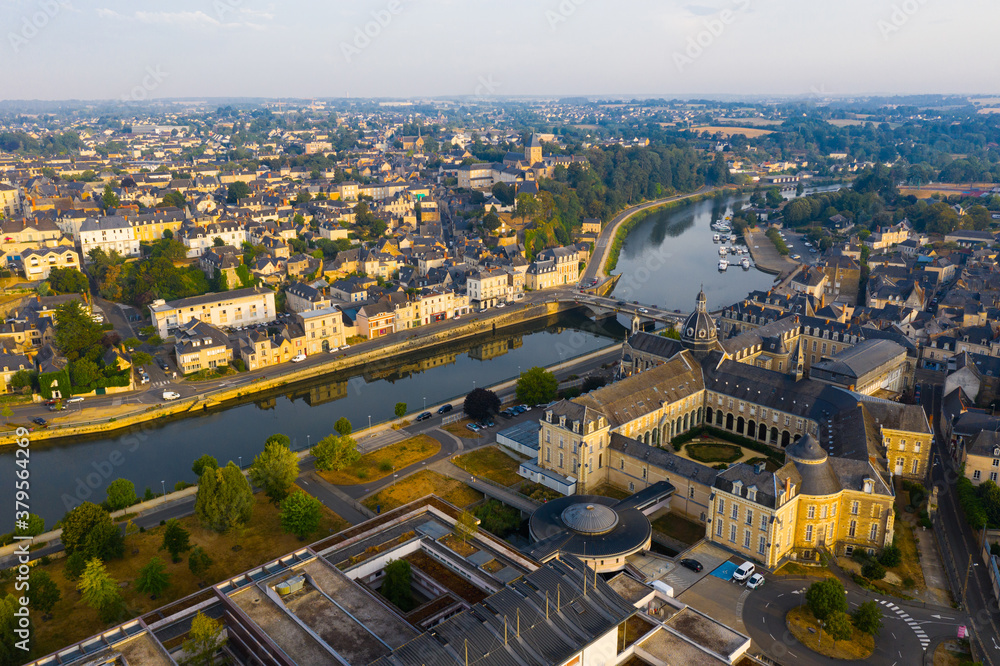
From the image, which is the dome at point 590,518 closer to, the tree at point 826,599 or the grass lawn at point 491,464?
the grass lawn at point 491,464

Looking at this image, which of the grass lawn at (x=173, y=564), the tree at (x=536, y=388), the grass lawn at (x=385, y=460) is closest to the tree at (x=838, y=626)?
the grass lawn at (x=173, y=564)

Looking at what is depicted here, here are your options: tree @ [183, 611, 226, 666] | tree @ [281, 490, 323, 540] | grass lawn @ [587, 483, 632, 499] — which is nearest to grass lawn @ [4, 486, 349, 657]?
tree @ [281, 490, 323, 540]

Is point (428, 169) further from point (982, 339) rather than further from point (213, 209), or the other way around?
point (982, 339)

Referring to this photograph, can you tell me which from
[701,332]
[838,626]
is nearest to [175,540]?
[838,626]

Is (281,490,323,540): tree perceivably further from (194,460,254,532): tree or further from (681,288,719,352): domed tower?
(681,288,719,352): domed tower

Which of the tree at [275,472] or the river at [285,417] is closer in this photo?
the tree at [275,472]

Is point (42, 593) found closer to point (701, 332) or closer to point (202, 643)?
point (202, 643)
